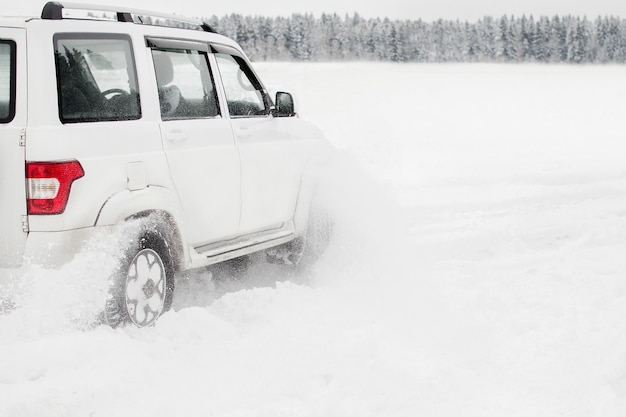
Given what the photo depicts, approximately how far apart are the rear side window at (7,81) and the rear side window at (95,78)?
9.4 inches

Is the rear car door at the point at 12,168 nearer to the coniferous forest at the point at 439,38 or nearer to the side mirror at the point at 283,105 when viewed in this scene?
the side mirror at the point at 283,105

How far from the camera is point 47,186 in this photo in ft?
14.1

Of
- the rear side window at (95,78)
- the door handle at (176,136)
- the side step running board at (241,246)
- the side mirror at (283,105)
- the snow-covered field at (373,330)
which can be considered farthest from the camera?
the side mirror at (283,105)

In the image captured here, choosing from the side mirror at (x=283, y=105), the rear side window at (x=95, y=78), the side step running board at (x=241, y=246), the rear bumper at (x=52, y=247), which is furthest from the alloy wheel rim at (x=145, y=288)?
the side mirror at (x=283, y=105)

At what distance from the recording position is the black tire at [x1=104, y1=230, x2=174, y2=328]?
4.61 meters

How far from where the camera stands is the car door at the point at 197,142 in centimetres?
525

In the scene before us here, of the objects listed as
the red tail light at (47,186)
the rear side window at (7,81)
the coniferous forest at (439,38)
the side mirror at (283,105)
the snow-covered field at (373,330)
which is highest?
the coniferous forest at (439,38)

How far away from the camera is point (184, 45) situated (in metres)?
5.65

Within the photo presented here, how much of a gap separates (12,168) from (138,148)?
32.2 inches

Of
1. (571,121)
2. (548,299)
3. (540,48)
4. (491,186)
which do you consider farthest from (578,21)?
(548,299)

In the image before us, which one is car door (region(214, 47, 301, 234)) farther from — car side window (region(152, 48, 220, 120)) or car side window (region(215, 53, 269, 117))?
car side window (region(152, 48, 220, 120))

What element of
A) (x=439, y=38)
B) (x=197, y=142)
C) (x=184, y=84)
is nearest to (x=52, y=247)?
(x=197, y=142)

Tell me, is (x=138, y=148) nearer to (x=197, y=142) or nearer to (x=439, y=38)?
(x=197, y=142)

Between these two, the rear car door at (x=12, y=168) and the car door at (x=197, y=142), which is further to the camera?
the car door at (x=197, y=142)
